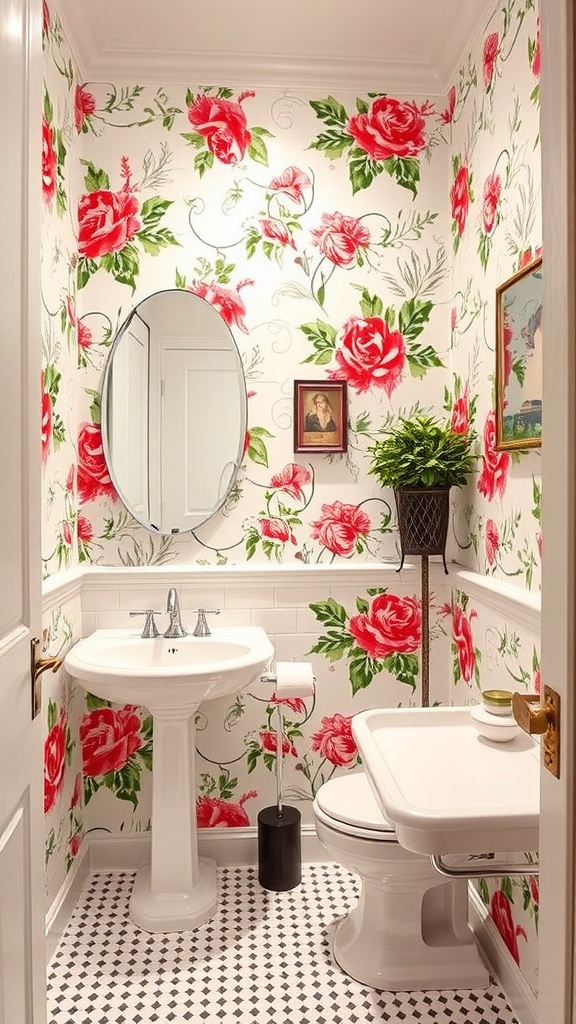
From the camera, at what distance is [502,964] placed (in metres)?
1.89

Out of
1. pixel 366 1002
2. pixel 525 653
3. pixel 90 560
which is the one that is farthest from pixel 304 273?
pixel 366 1002

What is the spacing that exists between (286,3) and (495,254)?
0.98 m

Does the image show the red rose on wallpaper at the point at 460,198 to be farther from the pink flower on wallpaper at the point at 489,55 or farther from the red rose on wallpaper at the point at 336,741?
the red rose on wallpaper at the point at 336,741

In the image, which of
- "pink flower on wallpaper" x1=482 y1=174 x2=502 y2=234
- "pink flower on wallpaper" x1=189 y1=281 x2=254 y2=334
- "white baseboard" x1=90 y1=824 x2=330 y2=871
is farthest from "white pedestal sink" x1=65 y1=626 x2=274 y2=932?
"pink flower on wallpaper" x1=482 y1=174 x2=502 y2=234

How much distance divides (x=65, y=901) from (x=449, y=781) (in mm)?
1341

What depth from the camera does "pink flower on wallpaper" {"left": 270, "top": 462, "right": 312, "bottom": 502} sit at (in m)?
2.50

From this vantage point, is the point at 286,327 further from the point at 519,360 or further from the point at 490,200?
the point at 519,360

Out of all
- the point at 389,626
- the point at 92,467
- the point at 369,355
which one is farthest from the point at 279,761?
the point at 369,355

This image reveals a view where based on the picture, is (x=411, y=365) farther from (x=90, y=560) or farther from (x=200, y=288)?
(x=90, y=560)

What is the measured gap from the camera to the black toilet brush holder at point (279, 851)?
2.29m

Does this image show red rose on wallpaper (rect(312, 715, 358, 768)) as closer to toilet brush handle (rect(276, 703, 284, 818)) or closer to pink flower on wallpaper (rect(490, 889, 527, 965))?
toilet brush handle (rect(276, 703, 284, 818))

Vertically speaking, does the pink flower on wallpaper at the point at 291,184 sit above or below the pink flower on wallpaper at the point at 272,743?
above

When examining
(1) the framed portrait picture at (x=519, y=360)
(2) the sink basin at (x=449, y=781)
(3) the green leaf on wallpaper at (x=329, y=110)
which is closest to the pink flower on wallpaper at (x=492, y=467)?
(1) the framed portrait picture at (x=519, y=360)

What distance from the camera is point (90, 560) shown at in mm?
2465
